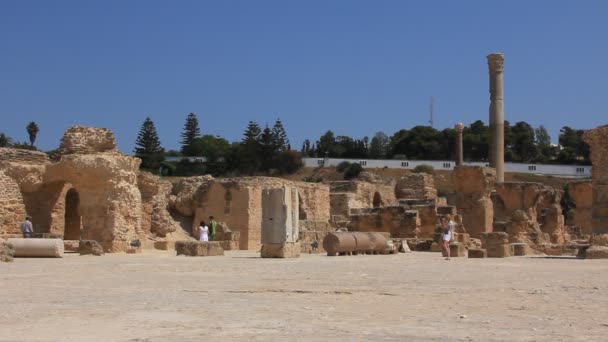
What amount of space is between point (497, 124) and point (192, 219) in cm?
1586

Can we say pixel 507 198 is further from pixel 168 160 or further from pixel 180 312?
pixel 168 160

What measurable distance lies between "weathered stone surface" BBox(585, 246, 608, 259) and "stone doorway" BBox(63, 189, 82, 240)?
15285 mm

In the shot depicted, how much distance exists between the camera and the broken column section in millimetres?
18484

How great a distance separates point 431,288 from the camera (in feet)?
31.8

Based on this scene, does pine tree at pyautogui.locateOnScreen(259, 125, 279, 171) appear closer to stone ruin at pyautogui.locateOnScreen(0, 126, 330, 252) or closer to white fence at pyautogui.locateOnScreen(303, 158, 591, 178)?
white fence at pyautogui.locateOnScreen(303, 158, 591, 178)

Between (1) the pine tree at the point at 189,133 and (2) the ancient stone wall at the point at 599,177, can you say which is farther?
(1) the pine tree at the point at 189,133

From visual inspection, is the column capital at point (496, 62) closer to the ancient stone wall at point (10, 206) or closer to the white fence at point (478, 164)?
the ancient stone wall at point (10, 206)

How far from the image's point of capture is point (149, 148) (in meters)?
72.8

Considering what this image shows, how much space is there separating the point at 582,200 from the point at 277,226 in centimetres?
1762

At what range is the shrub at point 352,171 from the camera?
69.2 metres

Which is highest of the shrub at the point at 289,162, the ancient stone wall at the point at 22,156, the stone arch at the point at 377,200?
the shrub at the point at 289,162

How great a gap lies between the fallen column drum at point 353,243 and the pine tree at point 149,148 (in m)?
51.7

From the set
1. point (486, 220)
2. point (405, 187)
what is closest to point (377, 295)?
point (486, 220)

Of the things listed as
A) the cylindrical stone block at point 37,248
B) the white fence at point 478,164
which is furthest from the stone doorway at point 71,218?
the white fence at point 478,164
